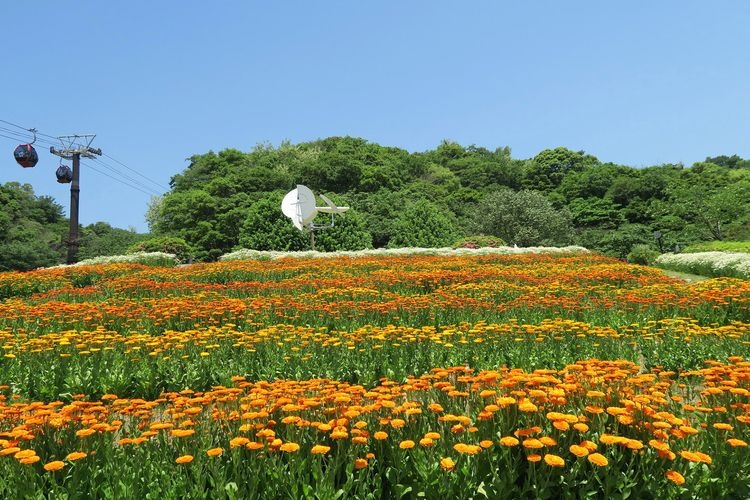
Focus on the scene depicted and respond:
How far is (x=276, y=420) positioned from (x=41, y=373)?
3.92 metres

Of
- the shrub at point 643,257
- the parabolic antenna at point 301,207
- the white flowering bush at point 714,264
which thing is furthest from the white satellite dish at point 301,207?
the white flowering bush at point 714,264

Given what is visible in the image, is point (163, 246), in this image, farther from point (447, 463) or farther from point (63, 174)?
point (447, 463)

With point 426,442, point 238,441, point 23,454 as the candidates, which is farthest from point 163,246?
point 426,442

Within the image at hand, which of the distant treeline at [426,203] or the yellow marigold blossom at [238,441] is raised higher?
the distant treeline at [426,203]

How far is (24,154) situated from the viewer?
2289 centimetres

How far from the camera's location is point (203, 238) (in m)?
45.6

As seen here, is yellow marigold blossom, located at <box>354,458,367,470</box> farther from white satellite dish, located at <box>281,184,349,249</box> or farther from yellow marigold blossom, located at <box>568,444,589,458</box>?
white satellite dish, located at <box>281,184,349,249</box>

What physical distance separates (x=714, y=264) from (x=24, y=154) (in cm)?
2699

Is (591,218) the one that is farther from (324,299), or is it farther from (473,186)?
(324,299)

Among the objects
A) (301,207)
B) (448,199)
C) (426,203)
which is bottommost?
(301,207)

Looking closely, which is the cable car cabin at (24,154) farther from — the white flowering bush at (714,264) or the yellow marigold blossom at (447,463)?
the white flowering bush at (714,264)

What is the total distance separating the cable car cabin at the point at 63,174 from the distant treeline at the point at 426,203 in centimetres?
789

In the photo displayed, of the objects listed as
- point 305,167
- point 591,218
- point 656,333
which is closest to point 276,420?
point 656,333

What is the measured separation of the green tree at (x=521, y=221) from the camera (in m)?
41.7
